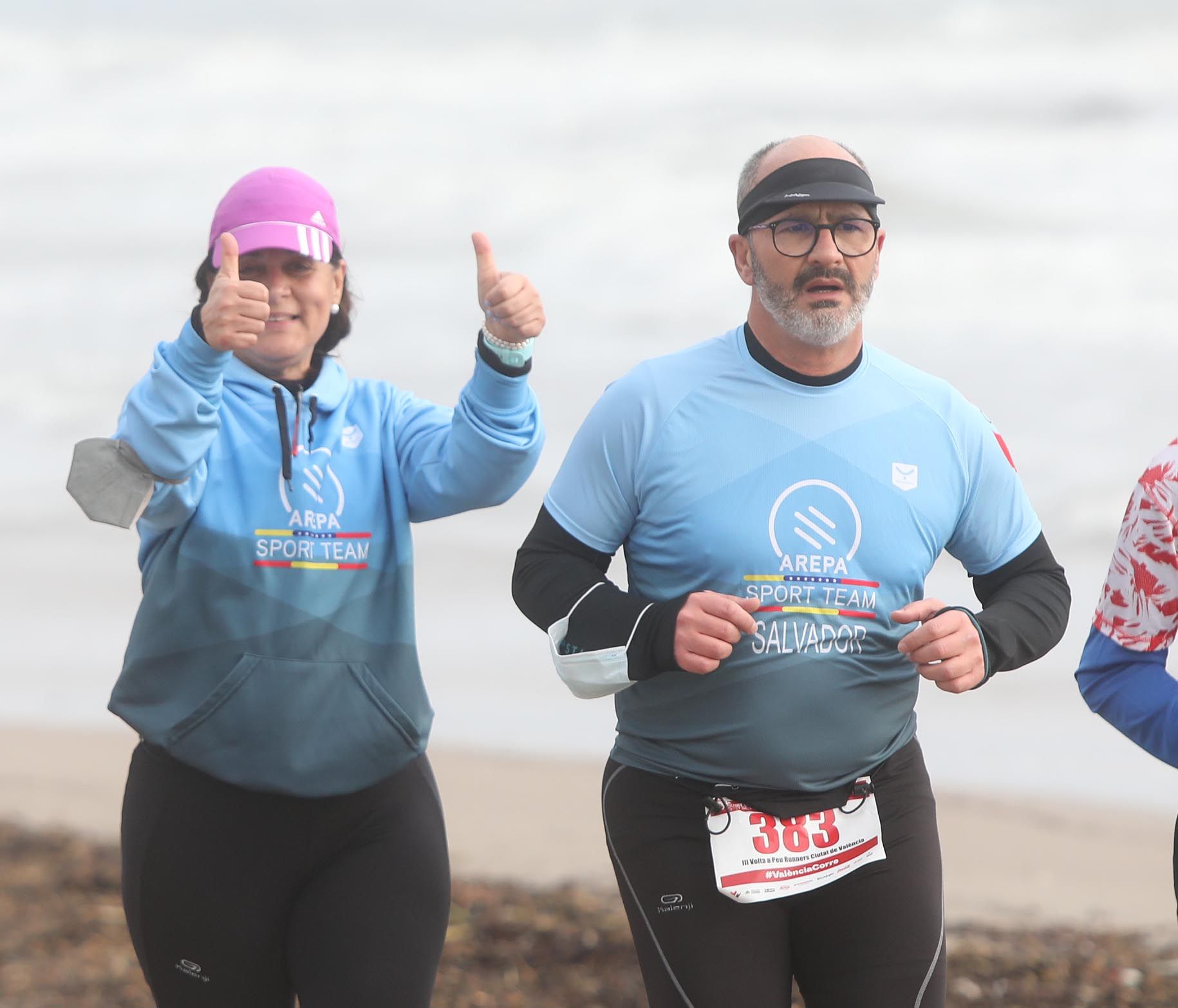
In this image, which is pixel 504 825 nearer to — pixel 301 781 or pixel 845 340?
pixel 301 781

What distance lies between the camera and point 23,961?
17.8 feet

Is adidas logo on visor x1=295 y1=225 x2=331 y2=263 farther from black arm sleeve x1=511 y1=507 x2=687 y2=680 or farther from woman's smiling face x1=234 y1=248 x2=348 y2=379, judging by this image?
black arm sleeve x1=511 y1=507 x2=687 y2=680

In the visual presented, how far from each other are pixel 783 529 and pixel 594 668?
0.41 metres

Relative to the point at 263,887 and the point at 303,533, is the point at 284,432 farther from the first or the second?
the point at 263,887

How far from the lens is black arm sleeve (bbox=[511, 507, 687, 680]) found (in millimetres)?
2873

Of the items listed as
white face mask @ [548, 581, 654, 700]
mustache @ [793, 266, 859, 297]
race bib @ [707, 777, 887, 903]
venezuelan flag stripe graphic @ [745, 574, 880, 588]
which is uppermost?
mustache @ [793, 266, 859, 297]

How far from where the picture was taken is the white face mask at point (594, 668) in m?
2.90

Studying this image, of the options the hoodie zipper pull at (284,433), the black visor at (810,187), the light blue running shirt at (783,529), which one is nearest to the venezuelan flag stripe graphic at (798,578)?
the light blue running shirt at (783,529)

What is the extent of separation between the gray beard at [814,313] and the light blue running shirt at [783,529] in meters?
0.10

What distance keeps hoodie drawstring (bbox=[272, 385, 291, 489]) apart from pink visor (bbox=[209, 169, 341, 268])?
0.30 m

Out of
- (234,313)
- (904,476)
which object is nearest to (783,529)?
(904,476)

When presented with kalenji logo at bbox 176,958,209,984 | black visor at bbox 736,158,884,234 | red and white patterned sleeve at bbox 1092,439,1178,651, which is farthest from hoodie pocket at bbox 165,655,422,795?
red and white patterned sleeve at bbox 1092,439,1178,651

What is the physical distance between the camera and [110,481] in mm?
3238

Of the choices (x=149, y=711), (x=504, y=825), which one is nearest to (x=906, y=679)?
(x=149, y=711)
